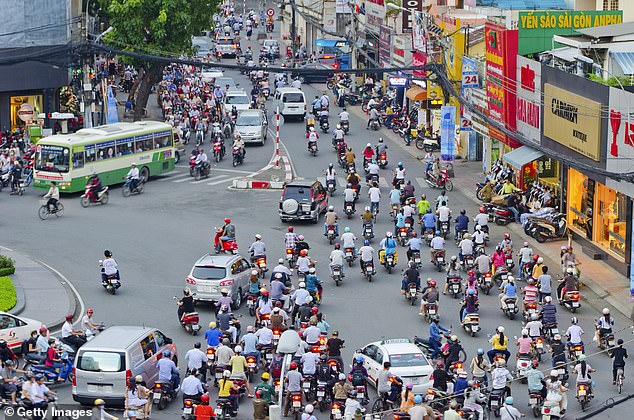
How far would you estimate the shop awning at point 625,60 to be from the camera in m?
41.7

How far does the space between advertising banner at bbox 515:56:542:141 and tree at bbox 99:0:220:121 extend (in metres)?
24.3

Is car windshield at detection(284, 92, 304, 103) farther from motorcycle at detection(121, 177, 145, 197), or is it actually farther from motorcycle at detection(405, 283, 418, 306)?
motorcycle at detection(405, 283, 418, 306)

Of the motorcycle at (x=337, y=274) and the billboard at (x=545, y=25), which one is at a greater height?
the billboard at (x=545, y=25)

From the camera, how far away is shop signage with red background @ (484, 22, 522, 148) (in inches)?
2002

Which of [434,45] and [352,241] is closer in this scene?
[352,241]

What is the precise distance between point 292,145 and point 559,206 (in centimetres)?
2271

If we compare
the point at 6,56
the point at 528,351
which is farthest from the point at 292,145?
the point at 528,351

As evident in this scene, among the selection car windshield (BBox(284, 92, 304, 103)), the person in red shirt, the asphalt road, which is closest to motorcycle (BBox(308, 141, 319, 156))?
the asphalt road

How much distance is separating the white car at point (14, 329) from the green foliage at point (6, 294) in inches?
118

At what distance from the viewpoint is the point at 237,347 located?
97.6 feet

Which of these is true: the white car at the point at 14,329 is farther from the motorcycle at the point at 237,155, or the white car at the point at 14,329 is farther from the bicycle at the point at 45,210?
the motorcycle at the point at 237,155

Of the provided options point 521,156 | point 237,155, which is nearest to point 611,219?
point 521,156

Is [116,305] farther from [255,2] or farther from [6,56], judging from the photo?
[255,2]

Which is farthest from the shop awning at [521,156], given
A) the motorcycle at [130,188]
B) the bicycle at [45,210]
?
the bicycle at [45,210]
